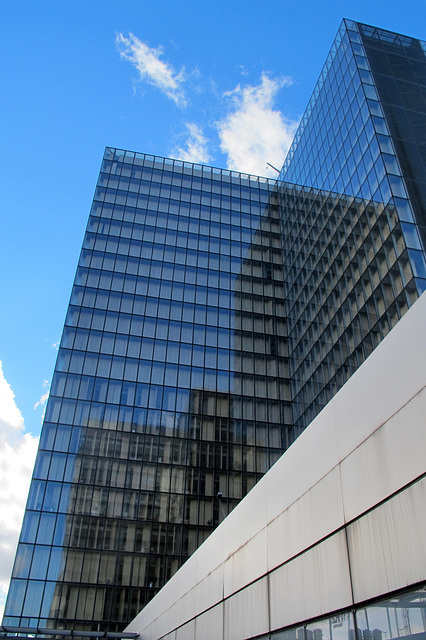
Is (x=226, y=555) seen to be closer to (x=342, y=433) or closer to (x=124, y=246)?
(x=342, y=433)

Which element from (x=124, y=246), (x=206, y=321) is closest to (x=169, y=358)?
(x=206, y=321)

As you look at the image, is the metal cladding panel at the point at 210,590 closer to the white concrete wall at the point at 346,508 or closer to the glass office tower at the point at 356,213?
the white concrete wall at the point at 346,508

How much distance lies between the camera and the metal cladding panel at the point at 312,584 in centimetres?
985

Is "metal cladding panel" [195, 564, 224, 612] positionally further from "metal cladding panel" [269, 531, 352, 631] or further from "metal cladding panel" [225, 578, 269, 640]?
"metal cladding panel" [269, 531, 352, 631]

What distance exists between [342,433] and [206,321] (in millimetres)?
47025

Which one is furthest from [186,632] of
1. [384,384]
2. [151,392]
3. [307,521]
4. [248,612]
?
[151,392]

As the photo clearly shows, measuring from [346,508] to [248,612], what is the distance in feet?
20.5

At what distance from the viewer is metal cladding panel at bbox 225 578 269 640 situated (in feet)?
43.9

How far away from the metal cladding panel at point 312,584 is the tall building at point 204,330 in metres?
25.8

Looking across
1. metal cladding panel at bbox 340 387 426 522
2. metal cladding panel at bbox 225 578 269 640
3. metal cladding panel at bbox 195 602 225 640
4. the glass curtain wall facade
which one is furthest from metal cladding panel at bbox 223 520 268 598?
the glass curtain wall facade

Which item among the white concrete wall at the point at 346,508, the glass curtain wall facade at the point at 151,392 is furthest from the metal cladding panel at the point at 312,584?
the glass curtain wall facade at the point at 151,392

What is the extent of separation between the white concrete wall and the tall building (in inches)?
965

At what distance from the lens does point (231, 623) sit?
1577 cm

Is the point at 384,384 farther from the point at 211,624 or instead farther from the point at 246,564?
the point at 211,624
